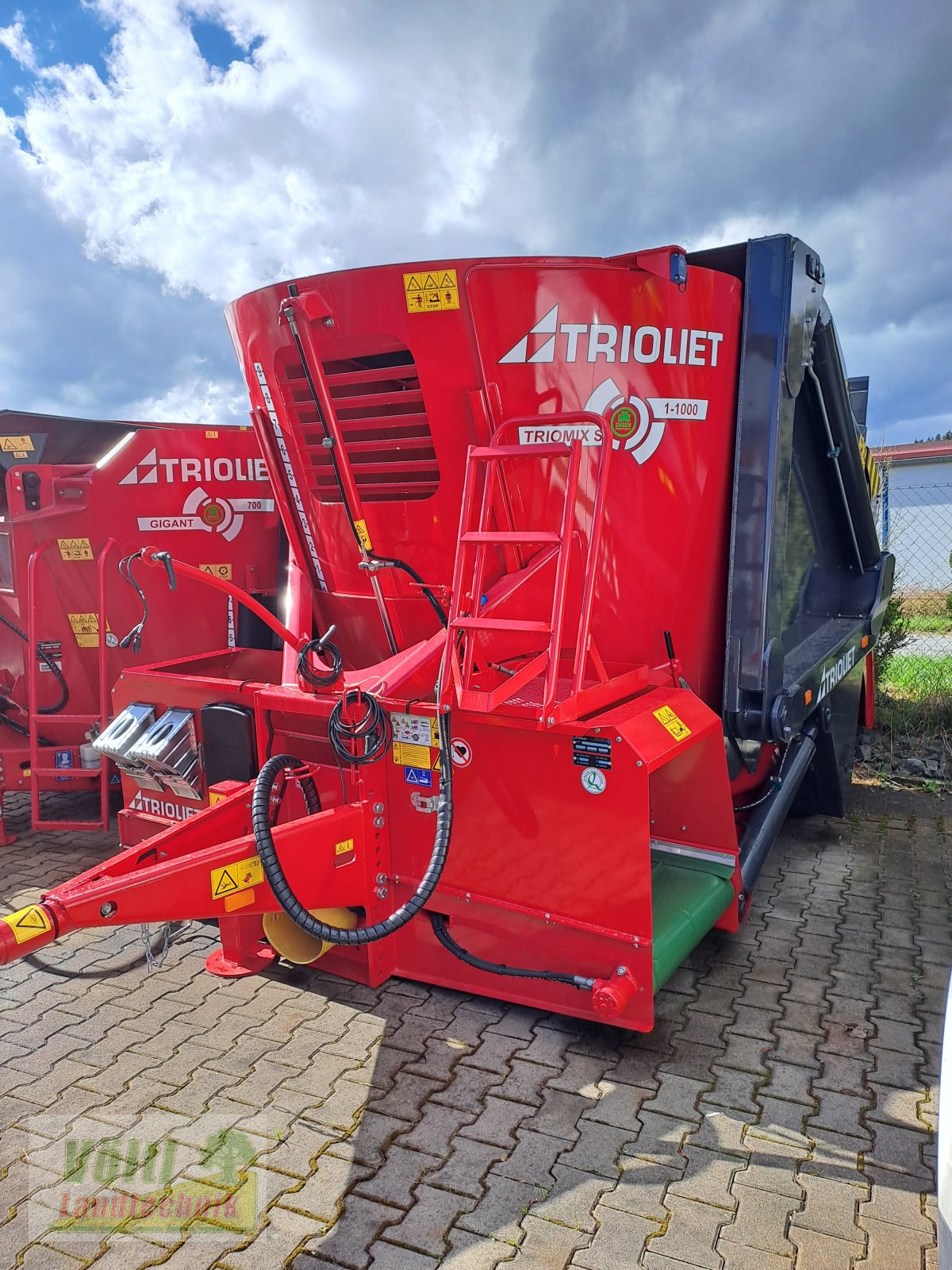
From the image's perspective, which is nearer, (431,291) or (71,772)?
(431,291)

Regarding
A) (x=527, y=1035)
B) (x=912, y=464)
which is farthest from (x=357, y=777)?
(x=912, y=464)

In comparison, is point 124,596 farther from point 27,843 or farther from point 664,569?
point 664,569

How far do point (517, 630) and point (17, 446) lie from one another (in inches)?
170

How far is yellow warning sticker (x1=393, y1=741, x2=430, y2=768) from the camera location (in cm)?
300

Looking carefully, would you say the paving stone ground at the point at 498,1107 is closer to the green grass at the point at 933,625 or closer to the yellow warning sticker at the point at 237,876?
the yellow warning sticker at the point at 237,876

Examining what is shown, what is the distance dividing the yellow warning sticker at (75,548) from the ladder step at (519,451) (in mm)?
3005

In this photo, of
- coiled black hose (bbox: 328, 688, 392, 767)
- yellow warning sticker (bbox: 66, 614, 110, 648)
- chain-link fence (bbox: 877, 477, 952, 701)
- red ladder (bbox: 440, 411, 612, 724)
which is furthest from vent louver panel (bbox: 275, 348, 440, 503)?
chain-link fence (bbox: 877, 477, 952, 701)

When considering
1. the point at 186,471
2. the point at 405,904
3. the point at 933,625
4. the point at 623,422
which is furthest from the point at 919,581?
the point at 405,904

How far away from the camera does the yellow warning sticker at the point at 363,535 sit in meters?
3.31

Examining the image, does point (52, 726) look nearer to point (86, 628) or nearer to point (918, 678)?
point (86, 628)

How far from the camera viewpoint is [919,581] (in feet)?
35.9

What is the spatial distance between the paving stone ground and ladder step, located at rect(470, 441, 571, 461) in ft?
5.97

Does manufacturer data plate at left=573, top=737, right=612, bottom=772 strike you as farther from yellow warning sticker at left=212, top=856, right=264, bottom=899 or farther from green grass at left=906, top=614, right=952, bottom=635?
→ green grass at left=906, top=614, right=952, bottom=635

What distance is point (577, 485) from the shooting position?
3.04 metres
